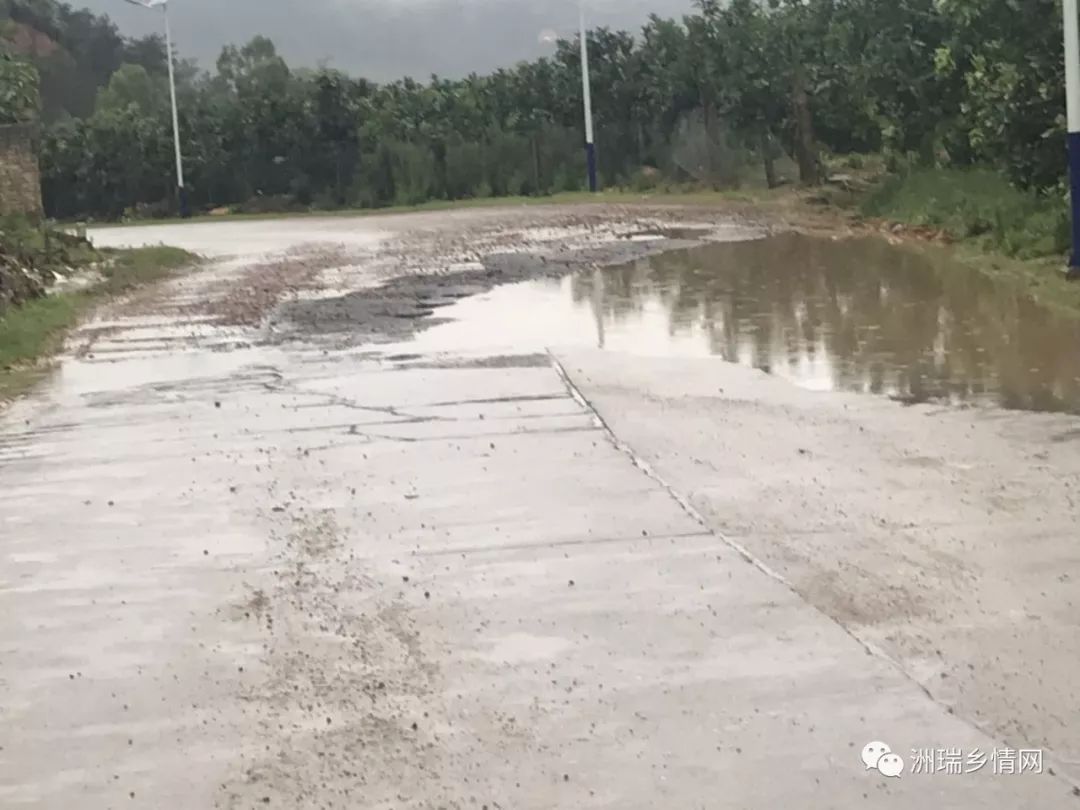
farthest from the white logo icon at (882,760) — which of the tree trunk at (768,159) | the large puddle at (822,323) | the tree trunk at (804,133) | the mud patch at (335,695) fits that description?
the tree trunk at (768,159)

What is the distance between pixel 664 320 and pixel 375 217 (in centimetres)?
2264

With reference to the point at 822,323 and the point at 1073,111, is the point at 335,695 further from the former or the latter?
the point at 1073,111

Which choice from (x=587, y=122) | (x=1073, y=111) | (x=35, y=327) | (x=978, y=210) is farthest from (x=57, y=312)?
(x=587, y=122)

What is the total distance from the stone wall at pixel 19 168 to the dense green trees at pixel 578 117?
15841mm

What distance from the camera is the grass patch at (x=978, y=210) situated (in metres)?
17.7

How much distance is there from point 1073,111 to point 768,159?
24.0 meters

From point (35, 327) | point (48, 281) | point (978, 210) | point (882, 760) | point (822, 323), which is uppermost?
point (978, 210)

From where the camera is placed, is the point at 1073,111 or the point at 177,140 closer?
the point at 1073,111

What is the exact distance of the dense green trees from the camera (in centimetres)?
2984

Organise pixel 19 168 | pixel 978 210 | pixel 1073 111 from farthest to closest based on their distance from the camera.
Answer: pixel 19 168, pixel 978 210, pixel 1073 111

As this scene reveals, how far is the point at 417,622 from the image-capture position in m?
6.08

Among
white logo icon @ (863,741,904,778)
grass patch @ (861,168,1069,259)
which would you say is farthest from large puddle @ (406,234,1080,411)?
white logo icon @ (863,741,904,778)

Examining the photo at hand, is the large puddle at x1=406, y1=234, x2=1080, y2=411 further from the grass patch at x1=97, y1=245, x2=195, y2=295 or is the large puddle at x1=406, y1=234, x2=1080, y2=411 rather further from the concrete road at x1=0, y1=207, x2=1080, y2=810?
the grass patch at x1=97, y1=245, x2=195, y2=295

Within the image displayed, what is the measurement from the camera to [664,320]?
1461cm
